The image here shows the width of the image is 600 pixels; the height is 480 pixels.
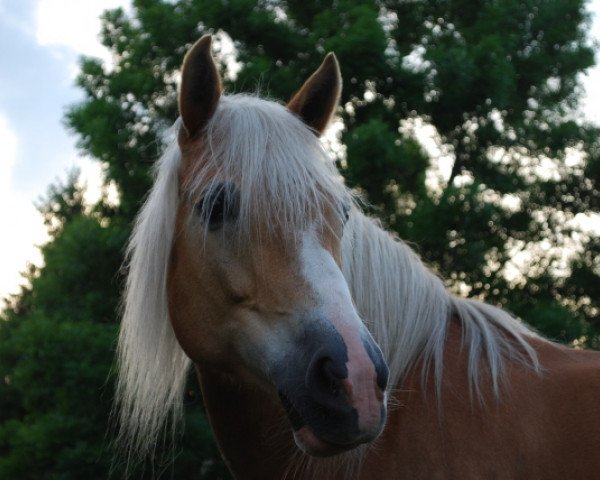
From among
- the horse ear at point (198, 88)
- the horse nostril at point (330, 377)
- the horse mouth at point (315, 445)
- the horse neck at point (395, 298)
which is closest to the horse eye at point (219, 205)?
the horse ear at point (198, 88)

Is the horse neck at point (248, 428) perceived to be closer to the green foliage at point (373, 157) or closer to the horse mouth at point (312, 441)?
the horse mouth at point (312, 441)

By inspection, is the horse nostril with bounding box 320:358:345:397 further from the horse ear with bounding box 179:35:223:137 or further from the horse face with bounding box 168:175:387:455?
the horse ear with bounding box 179:35:223:137

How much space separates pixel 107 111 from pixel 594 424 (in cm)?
688

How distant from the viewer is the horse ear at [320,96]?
10.4ft

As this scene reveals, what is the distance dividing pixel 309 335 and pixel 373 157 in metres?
5.13

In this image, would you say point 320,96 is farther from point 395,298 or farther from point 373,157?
point 373,157

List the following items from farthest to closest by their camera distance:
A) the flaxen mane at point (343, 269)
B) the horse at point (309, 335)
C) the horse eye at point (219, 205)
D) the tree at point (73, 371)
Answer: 1. the tree at point (73, 371)
2. the flaxen mane at point (343, 269)
3. the horse eye at point (219, 205)
4. the horse at point (309, 335)

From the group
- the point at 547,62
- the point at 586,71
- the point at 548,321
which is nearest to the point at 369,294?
the point at 548,321

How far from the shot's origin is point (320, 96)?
3.21 m

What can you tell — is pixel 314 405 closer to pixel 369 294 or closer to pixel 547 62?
pixel 369 294

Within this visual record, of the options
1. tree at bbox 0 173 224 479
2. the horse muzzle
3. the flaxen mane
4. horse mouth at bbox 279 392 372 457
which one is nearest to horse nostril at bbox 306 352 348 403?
the horse muzzle

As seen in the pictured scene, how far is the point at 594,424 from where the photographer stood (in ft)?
8.41

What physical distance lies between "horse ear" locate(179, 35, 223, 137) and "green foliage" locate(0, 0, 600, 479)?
3.99m

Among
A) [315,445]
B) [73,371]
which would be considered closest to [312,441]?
[315,445]
